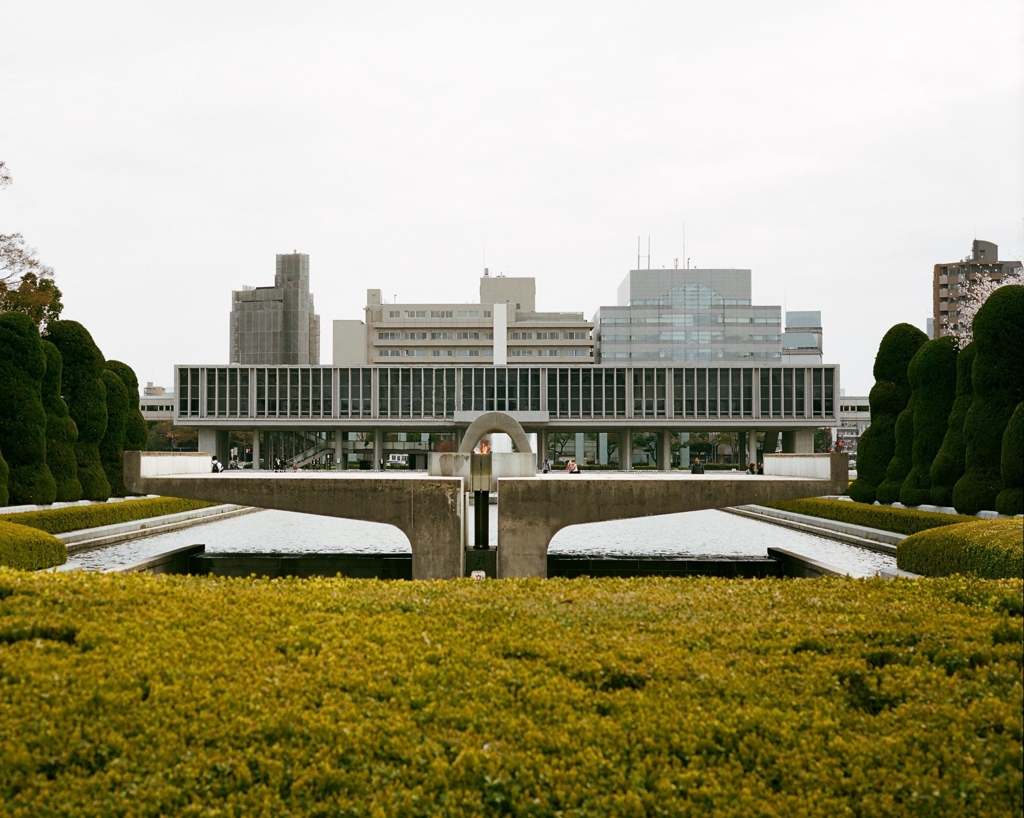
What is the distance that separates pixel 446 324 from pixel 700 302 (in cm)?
3618

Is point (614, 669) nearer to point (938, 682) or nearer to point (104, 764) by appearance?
point (938, 682)

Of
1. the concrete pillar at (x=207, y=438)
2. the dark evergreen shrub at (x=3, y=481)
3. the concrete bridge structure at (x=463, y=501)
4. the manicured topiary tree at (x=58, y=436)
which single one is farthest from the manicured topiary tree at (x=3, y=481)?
the concrete pillar at (x=207, y=438)

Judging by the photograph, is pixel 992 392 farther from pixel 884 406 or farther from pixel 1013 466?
pixel 884 406

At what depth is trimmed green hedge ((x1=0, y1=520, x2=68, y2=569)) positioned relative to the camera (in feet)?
54.4

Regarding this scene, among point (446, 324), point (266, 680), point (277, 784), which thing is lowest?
point (277, 784)

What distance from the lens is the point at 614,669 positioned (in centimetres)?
583

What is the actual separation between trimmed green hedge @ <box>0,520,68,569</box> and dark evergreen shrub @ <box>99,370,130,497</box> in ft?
53.4

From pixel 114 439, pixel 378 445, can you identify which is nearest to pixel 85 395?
pixel 114 439

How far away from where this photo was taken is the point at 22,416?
26984mm

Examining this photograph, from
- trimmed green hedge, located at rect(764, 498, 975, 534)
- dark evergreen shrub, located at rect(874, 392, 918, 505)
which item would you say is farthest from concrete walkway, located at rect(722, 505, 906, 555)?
dark evergreen shrub, located at rect(874, 392, 918, 505)

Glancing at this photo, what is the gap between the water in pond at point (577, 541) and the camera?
81.3 ft

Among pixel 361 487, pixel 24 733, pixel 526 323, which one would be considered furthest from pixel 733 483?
pixel 526 323

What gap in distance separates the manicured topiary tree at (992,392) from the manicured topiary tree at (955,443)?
56.7 inches

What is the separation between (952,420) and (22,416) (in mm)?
29499
